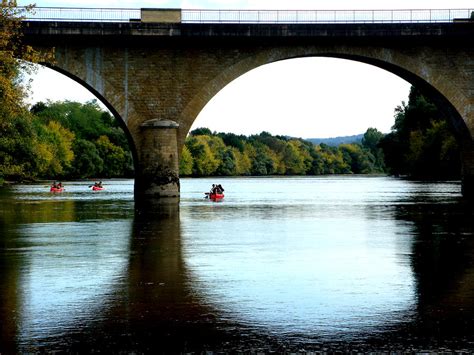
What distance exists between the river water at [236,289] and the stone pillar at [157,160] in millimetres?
15734

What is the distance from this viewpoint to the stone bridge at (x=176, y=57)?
127ft

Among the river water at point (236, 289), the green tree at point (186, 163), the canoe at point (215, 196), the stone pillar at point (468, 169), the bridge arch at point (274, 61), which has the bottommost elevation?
the river water at point (236, 289)

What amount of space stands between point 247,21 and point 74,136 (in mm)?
78903

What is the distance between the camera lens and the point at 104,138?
11925cm

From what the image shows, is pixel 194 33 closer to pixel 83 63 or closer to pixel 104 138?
pixel 83 63

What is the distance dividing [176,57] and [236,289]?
93.6 feet

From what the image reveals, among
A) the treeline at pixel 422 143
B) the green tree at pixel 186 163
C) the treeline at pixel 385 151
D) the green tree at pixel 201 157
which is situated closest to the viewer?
the treeline at pixel 422 143

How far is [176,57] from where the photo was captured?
3969 centimetres

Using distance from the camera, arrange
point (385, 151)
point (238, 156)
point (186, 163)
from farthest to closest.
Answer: point (238, 156) → point (186, 163) → point (385, 151)

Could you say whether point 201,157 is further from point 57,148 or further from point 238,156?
point 57,148

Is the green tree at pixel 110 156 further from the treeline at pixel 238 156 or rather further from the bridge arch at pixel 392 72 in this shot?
the bridge arch at pixel 392 72

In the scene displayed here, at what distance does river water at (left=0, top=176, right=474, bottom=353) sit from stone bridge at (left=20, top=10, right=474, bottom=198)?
16120 millimetres

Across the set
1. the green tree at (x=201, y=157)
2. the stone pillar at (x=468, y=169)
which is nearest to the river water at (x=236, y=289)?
the stone pillar at (x=468, y=169)

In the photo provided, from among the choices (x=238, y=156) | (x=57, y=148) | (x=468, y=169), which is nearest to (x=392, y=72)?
(x=468, y=169)
